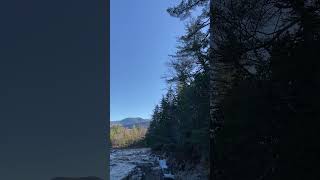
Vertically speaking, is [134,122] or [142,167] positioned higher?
[134,122]

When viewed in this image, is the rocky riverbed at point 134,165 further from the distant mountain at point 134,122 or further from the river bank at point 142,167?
the distant mountain at point 134,122

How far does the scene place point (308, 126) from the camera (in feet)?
14.2

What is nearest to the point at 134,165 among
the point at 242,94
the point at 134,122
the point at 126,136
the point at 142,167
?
the point at 142,167

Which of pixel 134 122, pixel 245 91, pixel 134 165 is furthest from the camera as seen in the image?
pixel 134 165

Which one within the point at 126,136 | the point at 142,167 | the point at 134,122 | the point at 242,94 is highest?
the point at 242,94

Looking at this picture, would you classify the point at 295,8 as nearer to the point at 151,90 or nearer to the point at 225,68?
the point at 225,68

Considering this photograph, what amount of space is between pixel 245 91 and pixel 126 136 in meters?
1.35

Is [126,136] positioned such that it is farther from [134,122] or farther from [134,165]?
[134,165]

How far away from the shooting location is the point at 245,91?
4879 millimetres

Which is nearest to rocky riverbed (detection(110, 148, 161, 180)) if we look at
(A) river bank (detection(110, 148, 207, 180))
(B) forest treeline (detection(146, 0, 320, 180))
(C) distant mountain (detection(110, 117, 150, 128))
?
(A) river bank (detection(110, 148, 207, 180))

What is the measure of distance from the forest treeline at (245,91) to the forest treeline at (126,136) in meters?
0.10
